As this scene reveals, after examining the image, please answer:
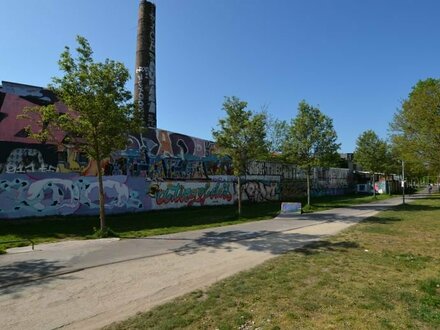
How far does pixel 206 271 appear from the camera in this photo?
8914mm

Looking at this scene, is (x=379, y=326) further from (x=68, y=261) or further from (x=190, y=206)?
(x=190, y=206)

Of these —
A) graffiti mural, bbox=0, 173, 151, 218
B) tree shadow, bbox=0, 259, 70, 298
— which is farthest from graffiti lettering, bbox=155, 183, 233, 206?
tree shadow, bbox=0, 259, 70, 298

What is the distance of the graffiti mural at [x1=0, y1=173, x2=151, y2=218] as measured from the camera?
1878cm

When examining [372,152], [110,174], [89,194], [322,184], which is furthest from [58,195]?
[322,184]

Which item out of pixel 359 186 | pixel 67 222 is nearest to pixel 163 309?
pixel 67 222

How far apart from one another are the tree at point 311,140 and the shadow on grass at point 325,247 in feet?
55.4

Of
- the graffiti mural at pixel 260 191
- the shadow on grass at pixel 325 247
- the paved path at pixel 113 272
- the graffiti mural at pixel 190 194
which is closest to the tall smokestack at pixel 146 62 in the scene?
the graffiti mural at pixel 190 194

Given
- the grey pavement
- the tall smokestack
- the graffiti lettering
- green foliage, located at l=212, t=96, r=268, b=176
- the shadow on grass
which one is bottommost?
the grey pavement

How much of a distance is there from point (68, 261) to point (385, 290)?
285 inches

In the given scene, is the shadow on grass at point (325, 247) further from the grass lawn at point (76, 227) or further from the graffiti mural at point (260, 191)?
the graffiti mural at point (260, 191)

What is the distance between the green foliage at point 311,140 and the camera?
29.2 meters

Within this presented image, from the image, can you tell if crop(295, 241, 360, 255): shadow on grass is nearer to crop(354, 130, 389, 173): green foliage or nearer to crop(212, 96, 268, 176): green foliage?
crop(212, 96, 268, 176): green foliage

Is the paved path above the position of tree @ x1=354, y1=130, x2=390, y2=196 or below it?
below

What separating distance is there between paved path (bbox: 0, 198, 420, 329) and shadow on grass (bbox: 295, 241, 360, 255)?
52 cm
